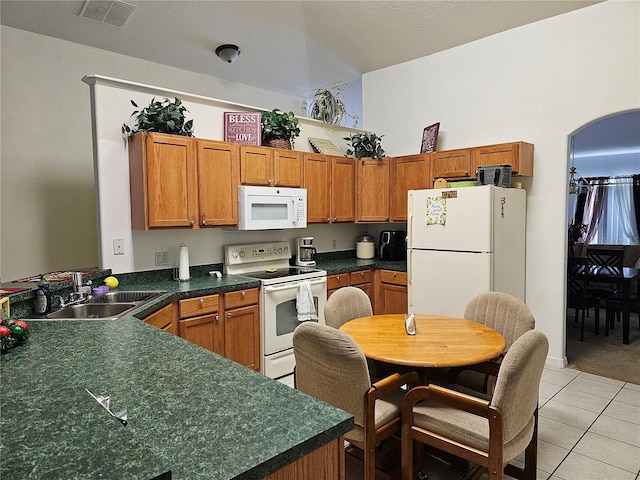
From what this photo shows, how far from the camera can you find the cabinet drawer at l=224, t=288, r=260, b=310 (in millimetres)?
3227

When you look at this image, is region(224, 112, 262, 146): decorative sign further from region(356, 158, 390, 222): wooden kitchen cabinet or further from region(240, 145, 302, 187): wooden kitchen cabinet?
region(356, 158, 390, 222): wooden kitchen cabinet

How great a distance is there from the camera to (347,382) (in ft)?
5.97

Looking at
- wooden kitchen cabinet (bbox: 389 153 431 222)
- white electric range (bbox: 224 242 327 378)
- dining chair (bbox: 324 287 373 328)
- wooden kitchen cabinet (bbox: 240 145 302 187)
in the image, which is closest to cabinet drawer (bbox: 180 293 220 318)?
white electric range (bbox: 224 242 327 378)

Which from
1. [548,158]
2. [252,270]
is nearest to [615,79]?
[548,158]

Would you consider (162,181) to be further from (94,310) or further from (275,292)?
(275,292)

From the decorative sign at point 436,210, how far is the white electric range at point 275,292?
1.13 metres

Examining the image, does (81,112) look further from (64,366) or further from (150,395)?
(150,395)

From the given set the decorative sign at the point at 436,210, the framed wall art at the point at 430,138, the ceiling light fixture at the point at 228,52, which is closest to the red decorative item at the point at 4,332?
the decorative sign at the point at 436,210

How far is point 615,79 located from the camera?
11.1 ft

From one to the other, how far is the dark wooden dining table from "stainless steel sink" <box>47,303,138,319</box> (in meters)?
4.74

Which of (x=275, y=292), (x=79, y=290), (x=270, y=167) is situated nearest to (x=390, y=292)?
(x=275, y=292)

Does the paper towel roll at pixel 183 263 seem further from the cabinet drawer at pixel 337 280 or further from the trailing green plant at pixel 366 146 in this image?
the trailing green plant at pixel 366 146

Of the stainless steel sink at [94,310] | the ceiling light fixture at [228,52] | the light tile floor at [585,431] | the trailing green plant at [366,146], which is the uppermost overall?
the ceiling light fixture at [228,52]

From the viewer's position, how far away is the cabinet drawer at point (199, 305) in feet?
9.72
